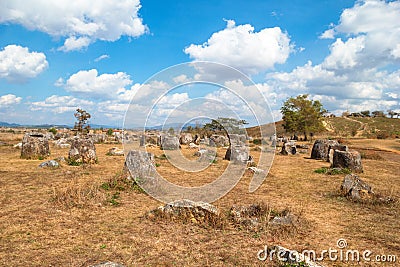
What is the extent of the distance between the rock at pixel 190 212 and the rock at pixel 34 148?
12.0m

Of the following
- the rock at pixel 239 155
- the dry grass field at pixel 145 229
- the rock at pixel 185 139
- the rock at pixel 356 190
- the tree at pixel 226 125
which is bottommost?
the dry grass field at pixel 145 229

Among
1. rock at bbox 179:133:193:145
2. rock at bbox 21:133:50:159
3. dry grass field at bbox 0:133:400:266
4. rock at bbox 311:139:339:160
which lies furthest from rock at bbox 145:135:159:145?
dry grass field at bbox 0:133:400:266

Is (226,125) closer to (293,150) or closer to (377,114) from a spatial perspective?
(293,150)

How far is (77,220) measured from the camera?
6.60 meters

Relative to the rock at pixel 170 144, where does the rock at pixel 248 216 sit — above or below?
below

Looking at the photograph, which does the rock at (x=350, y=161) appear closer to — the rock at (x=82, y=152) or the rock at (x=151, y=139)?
the rock at (x=82, y=152)

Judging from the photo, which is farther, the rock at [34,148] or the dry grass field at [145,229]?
the rock at [34,148]

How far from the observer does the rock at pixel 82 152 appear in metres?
14.6

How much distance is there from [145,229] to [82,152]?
32.1 feet

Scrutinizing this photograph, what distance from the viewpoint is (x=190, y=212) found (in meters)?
6.66

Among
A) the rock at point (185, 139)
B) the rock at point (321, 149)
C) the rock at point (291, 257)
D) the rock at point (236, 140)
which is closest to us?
the rock at point (291, 257)

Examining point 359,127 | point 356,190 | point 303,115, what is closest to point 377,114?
point 359,127

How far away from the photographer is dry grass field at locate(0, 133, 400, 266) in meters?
4.97

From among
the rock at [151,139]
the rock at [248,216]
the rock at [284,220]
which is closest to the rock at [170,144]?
the rock at [151,139]
